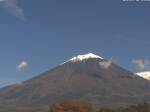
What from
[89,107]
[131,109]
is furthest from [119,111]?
[89,107]

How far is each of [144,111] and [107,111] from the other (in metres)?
8.84

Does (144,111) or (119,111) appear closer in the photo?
(144,111)

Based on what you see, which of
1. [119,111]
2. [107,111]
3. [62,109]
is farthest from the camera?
[119,111]

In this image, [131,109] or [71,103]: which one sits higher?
[131,109]

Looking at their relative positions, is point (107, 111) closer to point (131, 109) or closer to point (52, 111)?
point (131, 109)

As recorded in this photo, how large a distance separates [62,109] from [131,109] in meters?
50.2

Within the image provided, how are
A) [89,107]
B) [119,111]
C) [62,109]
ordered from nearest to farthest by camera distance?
[62,109], [89,107], [119,111]

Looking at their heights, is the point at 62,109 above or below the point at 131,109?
below

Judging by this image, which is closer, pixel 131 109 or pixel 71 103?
pixel 71 103

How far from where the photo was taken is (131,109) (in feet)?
387

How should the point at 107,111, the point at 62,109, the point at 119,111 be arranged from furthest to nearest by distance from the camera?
1. the point at 119,111
2. the point at 107,111
3. the point at 62,109

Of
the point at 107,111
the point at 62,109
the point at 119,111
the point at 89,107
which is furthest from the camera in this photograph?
the point at 119,111

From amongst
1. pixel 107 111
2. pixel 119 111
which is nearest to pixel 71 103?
pixel 107 111

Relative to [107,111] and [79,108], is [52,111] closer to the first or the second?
[79,108]
